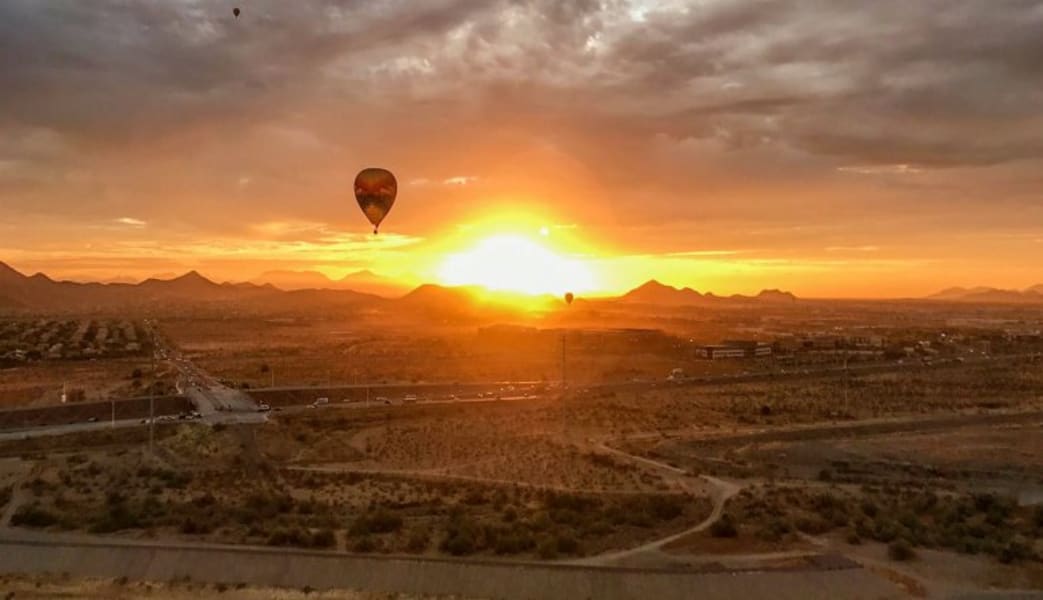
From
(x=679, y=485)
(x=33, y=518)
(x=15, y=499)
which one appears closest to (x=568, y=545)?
(x=679, y=485)

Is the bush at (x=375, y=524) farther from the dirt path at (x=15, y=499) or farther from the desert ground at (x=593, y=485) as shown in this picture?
the dirt path at (x=15, y=499)

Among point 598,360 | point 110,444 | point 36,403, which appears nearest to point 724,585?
point 110,444

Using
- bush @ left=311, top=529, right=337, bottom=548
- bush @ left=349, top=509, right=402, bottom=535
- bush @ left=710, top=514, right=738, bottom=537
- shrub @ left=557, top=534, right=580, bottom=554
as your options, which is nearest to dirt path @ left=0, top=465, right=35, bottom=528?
bush @ left=311, top=529, right=337, bottom=548

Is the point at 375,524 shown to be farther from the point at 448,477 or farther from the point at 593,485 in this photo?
the point at 593,485

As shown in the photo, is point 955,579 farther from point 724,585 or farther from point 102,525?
point 102,525

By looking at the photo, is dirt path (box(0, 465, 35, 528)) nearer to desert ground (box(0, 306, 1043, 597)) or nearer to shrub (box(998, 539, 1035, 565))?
desert ground (box(0, 306, 1043, 597))
